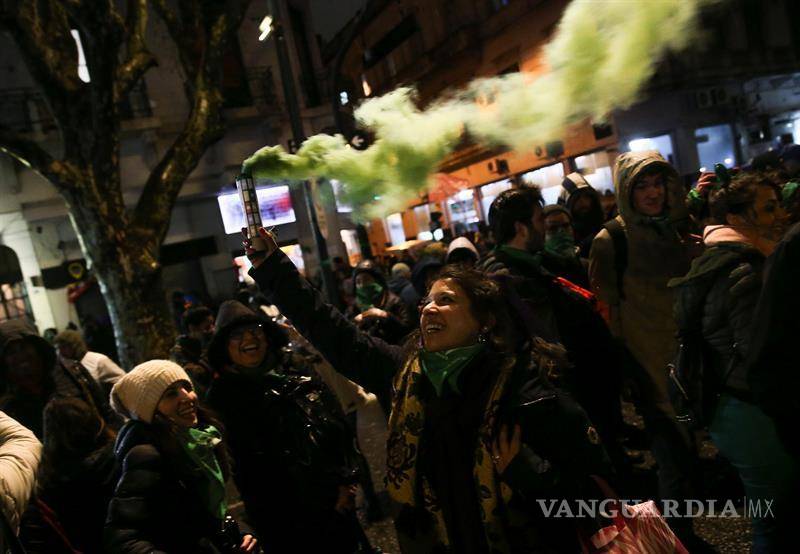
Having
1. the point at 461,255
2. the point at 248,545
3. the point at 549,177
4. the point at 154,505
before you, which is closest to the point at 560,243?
the point at 461,255

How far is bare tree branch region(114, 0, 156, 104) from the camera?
8.34 m

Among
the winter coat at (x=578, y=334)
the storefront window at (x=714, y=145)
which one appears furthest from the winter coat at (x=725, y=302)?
the storefront window at (x=714, y=145)

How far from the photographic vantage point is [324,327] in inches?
99.4

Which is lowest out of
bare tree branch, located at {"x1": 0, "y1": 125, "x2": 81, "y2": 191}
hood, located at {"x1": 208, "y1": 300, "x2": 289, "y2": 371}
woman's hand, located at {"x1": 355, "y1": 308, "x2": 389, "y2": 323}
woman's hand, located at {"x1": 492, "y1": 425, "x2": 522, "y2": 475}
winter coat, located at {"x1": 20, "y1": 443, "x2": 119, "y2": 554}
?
winter coat, located at {"x1": 20, "y1": 443, "x2": 119, "y2": 554}

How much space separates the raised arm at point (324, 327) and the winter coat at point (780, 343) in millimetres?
1349

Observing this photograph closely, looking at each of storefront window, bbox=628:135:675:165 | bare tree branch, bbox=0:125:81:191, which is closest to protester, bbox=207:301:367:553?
bare tree branch, bbox=0:125:81:191

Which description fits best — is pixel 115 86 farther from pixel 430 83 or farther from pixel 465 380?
pixel 430 83

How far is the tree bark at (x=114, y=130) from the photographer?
780 centimetres

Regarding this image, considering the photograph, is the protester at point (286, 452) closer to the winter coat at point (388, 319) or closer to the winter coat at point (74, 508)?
the winter coat at point (74, 508)

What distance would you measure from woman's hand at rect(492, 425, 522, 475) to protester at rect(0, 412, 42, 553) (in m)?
1.44

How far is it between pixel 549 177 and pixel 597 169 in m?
2.38

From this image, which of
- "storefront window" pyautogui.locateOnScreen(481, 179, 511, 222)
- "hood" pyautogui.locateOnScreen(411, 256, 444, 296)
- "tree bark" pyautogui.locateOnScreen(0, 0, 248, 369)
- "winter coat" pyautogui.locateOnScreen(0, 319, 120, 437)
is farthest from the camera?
"storefront window" pyautogui.locateOnScreen(481, 179, 511, 222)

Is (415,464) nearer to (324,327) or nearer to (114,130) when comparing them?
(324,327)

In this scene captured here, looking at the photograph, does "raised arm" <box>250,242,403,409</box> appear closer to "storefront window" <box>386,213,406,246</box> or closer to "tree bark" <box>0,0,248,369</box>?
"tree bark" <box>0,0,248,369</box>
